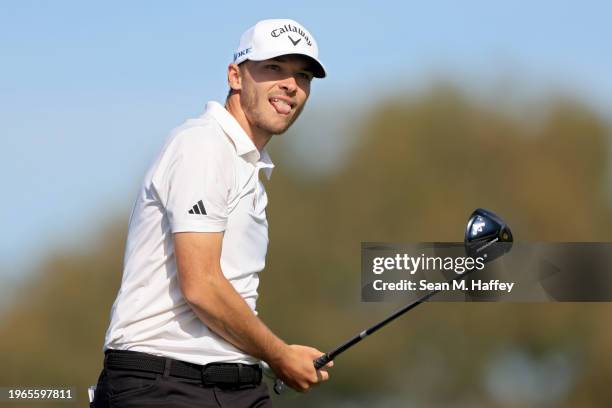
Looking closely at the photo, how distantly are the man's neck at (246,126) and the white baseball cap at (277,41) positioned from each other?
19 centimetres

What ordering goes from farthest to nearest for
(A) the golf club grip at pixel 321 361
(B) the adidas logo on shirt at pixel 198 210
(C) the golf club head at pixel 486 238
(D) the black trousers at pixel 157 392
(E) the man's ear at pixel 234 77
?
(C) the golf club head at pixel 486 238, (E) the man's ear at pixel 234 77, (A) the golf club grip at pixel 321 361, (D) the black trousers at pixel 157 392, (B) the adidas logo on shirt at pixel 198 210

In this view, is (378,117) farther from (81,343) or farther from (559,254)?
(81,343)

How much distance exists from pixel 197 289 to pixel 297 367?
1.90 ft

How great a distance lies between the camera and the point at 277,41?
4629mm

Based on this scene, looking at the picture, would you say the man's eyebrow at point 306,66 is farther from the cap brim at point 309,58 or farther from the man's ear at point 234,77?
the man's ear at point 234,77

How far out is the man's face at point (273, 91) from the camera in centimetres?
468

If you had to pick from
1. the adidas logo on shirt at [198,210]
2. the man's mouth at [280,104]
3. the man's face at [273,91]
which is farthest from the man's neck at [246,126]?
the adidas logo on shirt at [198,210]

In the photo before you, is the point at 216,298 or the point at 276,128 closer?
the point at 216,298

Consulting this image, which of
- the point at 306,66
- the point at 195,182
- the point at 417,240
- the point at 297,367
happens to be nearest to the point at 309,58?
the point at 306,66

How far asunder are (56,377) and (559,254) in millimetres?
13613

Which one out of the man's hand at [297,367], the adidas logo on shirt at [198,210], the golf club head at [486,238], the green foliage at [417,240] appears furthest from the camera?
the green foliage at [417,240]

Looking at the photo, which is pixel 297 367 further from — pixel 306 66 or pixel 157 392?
pixel 306 66

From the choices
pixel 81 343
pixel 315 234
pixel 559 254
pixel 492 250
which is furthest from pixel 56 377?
pixel 492 250

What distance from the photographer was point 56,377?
28.7 metres
